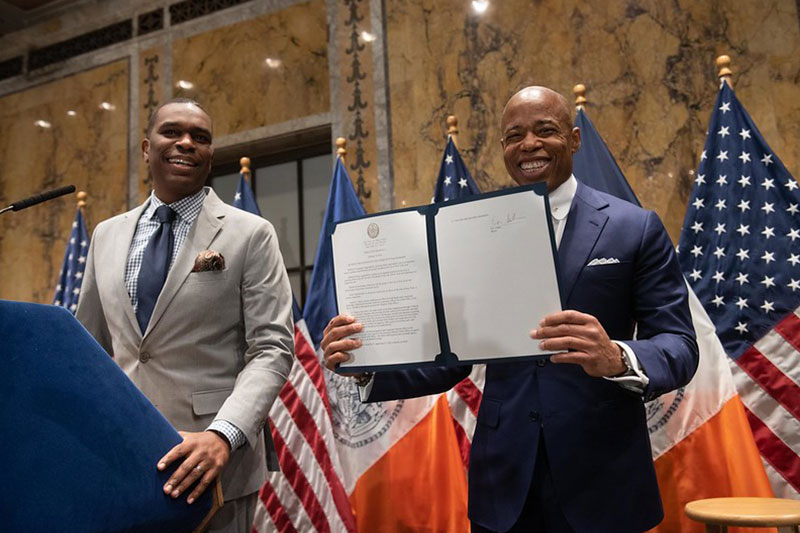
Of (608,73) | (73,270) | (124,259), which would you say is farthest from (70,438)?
(73,270)

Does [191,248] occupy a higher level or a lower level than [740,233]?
lower

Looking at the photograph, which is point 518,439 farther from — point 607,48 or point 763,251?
point 607,48

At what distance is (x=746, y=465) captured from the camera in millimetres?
2729

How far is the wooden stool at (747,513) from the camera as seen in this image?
210 cm

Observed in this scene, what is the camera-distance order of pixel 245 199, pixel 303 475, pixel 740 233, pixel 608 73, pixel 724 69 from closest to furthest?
pixel 740 233 < pixel 724 69 < pixel 303 475 < pixel 608 73 < pixel 245 199

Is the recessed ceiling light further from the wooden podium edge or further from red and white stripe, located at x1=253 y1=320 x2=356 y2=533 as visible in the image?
the wooden podium edge

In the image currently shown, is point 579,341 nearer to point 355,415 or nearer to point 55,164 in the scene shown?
point 355,415

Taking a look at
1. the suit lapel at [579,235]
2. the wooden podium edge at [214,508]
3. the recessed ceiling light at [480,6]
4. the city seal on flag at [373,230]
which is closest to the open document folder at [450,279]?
the city seal on flag at [373,230]

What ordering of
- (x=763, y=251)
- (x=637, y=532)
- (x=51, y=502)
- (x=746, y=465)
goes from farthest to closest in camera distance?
(x=763, y=251) → (x=746, y=465) → (x=637, y=532) → (x=51, y=502)

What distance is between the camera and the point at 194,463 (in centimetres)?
116

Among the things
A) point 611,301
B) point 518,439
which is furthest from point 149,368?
point 611,301

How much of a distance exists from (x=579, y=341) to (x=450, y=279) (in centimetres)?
30

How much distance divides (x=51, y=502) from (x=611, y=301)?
1.11 metres

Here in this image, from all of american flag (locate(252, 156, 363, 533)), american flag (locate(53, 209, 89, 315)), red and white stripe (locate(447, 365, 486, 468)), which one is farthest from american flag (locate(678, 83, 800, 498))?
american flag (locate(53, 209, 89, 315))
